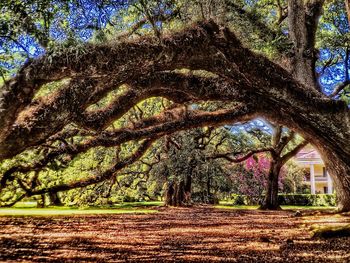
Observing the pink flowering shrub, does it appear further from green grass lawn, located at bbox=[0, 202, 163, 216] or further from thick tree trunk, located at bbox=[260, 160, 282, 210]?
green grass lawn, located at bbox=[0, 202, 163, 216]

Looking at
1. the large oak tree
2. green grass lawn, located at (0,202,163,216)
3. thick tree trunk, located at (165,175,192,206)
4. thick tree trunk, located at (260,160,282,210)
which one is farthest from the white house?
the large oak tree

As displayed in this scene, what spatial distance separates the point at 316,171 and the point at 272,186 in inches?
1438

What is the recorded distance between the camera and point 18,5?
187 inches

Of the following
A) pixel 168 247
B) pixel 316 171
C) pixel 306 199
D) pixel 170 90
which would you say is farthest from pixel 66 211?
pixel 316 171

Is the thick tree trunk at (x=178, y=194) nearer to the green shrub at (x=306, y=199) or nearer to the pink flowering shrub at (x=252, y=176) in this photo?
the pink flowering shrub at (x=252, y=176)

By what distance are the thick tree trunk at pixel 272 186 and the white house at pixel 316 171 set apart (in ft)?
84.2

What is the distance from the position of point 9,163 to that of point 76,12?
17.6 feet

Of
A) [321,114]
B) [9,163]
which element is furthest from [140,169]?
[321,114]

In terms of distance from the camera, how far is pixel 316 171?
178ft

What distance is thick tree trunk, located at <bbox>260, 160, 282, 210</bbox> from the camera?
20938 mm

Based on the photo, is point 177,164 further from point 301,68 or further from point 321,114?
point 321,114

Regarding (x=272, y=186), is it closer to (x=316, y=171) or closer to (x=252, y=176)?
(x=252, y=176)

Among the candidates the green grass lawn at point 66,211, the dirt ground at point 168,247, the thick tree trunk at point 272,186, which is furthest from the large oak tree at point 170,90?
the thick tree trunk at point 272,186

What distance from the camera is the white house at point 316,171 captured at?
47434 millimetres
